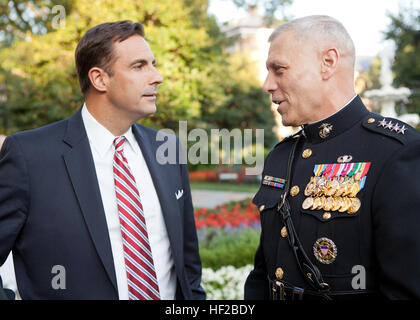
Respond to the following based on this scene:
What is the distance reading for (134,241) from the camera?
2.23 m

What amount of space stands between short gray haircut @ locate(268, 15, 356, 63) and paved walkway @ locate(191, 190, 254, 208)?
10.0 m

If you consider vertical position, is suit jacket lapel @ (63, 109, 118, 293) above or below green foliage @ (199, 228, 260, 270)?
above

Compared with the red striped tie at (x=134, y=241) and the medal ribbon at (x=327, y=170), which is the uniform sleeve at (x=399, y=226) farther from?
the red striped tie at (x=134, y=241)

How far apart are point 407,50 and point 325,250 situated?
2828 cm

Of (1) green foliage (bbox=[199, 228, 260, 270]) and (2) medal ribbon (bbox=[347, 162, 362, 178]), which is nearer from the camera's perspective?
(2) medal ribbon (bbox=[347, 162, 362, 178])

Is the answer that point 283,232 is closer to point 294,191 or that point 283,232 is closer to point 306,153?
point 294,191

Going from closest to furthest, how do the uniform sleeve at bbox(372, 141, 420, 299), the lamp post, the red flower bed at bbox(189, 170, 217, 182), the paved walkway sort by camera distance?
1. the uniform sleeve at bbox(372, 141, 420, 299)
2. the paved walkway
3. the lamp post
4. the red flower bed at bbox(189, 170, 217, 182)

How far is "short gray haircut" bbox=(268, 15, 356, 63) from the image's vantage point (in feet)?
6.35

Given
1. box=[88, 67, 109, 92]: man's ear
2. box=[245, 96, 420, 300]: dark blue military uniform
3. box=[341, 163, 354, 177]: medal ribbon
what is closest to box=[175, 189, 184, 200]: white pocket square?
box=[245, 96, 420, 300]: dark blue military uniform

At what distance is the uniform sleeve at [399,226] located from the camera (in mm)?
1533

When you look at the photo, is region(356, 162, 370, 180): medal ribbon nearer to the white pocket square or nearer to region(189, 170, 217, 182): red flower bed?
the white pocket square

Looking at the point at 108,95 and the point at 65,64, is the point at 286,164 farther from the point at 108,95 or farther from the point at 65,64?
the point at 65,64

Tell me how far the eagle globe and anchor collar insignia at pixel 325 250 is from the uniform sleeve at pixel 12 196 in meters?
1.41

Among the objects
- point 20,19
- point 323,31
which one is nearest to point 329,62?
point 323,31
